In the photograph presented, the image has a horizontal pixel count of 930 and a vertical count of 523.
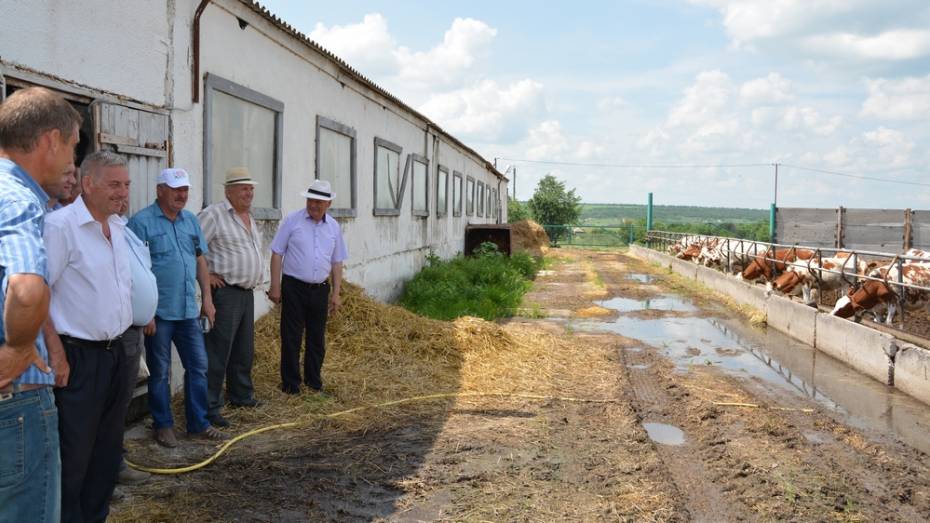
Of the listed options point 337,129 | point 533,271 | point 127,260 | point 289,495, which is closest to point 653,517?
point 289,495

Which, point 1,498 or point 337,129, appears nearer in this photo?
point 1,498

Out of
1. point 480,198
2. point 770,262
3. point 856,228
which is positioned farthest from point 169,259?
point 856,228

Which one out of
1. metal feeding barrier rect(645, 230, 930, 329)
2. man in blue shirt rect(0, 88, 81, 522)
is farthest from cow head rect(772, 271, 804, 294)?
man in blue shirt rect(0, 88, 81, 522)

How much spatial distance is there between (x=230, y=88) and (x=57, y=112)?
4.97 meters

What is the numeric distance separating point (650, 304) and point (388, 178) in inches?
A: 247

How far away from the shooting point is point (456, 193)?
858 inches

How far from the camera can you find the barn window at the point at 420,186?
15.4 metres

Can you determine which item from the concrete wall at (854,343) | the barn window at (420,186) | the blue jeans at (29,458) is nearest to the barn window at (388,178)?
the barn window at (420,186)

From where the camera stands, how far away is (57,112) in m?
2.31

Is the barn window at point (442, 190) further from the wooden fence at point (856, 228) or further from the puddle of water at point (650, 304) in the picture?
the wooden fence at point (856, 228)

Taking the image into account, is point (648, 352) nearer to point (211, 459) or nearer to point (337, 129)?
point (337, 129)

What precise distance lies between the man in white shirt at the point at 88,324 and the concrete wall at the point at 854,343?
Result: 7.36m

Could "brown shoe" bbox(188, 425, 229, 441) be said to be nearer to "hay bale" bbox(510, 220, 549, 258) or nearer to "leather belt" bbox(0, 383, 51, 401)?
"leather belt" bbox(0, 383, 51, 401)

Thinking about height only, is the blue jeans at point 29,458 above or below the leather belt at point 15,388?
below
